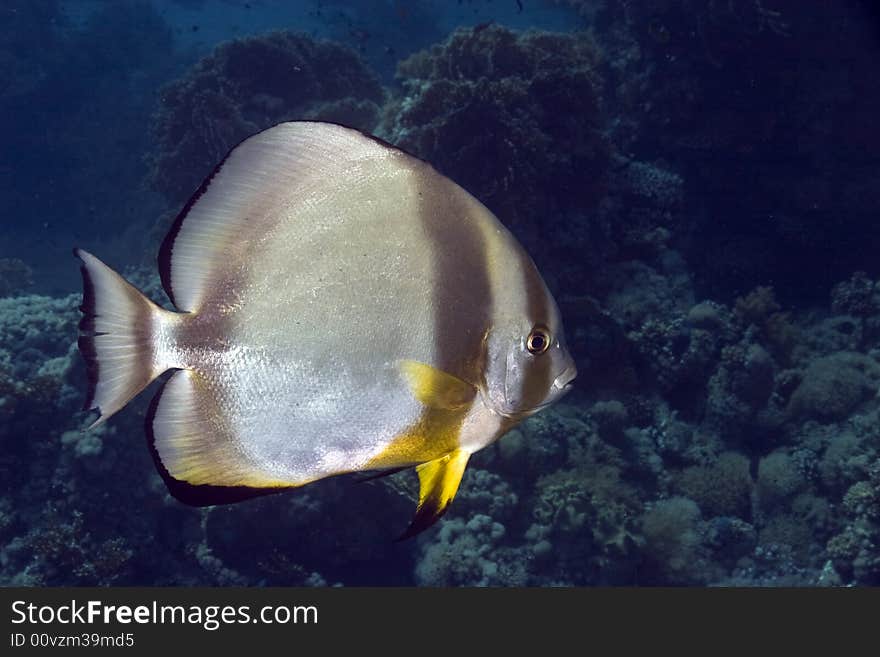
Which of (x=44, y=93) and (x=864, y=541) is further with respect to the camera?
(x=44, y=93)

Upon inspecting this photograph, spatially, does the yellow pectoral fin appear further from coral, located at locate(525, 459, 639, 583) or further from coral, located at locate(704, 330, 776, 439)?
coral, located at locate(704, 330, 776, 439)

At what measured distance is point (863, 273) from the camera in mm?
9805

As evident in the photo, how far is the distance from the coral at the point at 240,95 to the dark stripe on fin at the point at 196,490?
35.7 feet

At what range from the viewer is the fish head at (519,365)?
46.1 inches

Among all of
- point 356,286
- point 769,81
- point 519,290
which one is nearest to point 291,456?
point 356,286

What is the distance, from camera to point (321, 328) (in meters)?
1.12

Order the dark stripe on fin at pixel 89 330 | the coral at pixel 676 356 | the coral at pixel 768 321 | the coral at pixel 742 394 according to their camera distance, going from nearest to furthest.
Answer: the dark stripe on fin at pixel 89 330 → the coral at pixel 742 394 → the coral at pixel 676 356 → the coral at pixel 768 321

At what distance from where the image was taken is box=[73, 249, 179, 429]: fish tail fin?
1.09 m

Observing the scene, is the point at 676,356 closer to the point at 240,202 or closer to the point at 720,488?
the point at 720,488

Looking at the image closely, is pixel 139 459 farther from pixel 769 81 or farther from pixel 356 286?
pixel 769 81

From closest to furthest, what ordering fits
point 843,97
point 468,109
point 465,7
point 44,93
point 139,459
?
point 139,459 < point 468,109 < point 843,97 < point 44,93 < point 465,7

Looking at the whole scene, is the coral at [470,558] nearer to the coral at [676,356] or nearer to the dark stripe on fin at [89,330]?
the coral at [676,356]

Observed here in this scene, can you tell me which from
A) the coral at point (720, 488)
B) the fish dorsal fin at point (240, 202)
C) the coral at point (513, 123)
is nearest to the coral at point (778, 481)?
the coral at point (720, 488)

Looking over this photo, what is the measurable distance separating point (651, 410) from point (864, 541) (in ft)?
8.47
